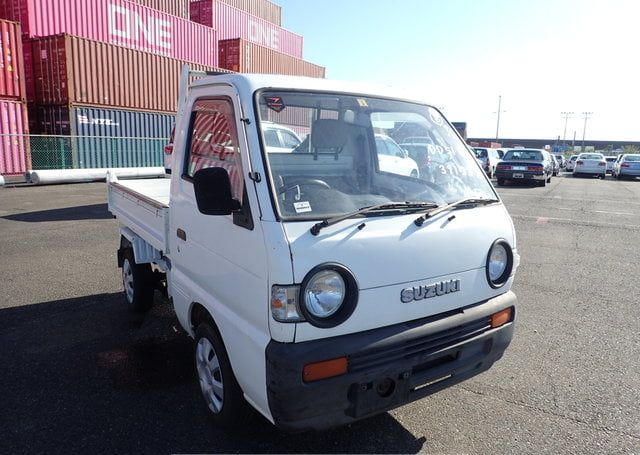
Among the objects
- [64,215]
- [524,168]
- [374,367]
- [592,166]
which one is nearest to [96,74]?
[64,215]

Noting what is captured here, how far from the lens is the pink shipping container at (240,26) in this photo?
2478 cm

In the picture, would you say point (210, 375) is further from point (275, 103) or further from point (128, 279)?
point (128, 279)

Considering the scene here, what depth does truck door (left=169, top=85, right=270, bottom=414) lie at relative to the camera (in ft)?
7.66

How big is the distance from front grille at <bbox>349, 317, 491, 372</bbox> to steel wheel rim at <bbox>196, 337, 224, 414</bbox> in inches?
35.6

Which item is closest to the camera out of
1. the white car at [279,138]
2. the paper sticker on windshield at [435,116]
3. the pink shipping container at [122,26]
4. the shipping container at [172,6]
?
the white car at [279,138]

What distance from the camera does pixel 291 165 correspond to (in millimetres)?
2770

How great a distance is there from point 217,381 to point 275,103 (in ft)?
5.44

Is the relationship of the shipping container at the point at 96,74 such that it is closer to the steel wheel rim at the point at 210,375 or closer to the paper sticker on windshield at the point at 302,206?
the steel wheel rim at the point at 210,375

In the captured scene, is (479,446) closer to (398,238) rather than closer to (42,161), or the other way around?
(398,238)

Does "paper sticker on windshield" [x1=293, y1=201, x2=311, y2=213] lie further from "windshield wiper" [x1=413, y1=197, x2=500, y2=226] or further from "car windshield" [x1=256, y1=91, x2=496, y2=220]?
"windshield wiper" [x1=413, y1=197, x2=500, y2=226]

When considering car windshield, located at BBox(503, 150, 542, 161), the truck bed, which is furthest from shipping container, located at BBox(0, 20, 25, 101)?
car windshield, located at BBox(503, 150, 542, 161)

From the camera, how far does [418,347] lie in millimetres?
2479

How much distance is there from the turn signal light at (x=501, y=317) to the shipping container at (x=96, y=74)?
17931 millimetres

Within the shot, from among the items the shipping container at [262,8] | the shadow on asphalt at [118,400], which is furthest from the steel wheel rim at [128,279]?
the shipping container at [262,8]
